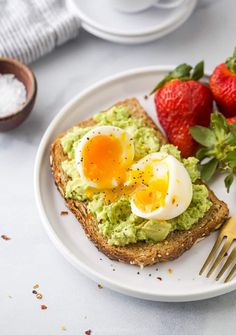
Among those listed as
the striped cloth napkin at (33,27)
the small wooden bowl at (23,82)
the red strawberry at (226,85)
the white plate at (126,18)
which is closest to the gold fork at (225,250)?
the red strawberry at (226,85)

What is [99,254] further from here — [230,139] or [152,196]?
[230,139]

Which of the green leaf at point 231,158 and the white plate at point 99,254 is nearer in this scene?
the white plate at point 99,254

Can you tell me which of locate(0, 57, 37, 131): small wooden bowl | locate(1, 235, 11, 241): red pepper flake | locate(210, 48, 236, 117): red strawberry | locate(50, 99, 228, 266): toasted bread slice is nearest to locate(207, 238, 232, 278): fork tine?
locate(50, 99, 228, 266): toasted bread slice

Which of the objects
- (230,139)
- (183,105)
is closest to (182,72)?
(183,105)

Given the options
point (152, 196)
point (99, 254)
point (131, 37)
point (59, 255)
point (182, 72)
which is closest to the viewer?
point (152, 196)

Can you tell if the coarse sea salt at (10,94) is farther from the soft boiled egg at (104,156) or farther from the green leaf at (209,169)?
the green leaf at (209,169)
